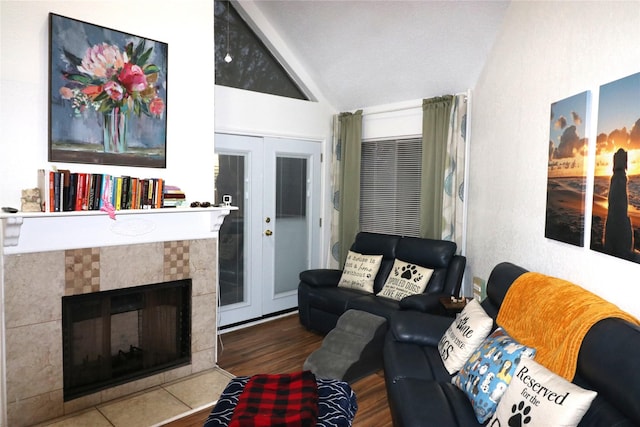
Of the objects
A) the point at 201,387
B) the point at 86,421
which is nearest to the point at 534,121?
the point at 201,387

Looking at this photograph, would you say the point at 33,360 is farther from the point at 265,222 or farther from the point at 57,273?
the point at 265,222

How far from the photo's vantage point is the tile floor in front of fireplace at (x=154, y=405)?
2.73 m

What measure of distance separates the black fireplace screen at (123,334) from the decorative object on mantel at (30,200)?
0.62 metres

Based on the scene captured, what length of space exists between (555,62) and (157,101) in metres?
2.60

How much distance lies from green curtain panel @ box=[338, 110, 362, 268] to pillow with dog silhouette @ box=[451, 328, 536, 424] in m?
2.82

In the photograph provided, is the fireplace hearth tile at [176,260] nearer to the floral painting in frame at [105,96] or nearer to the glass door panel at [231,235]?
the floral painting in frame at [105,96]

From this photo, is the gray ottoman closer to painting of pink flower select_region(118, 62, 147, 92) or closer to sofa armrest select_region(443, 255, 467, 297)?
sofa armrest select_region(443, 255, 467, 297)

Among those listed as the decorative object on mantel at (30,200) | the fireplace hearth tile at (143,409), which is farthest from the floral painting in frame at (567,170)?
the decorative object on mantel at (30,200)

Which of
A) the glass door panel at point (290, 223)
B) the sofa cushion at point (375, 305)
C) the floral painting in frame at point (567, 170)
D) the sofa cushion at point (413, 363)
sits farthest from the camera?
the glass door panel at point (290, 223)

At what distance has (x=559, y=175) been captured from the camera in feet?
8.25

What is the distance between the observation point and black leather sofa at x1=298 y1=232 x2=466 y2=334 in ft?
12.1

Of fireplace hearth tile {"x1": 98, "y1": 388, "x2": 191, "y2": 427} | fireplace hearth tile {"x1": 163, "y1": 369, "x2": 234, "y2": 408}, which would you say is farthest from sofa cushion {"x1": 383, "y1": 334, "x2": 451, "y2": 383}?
fireplace hearth tile {"x1": 98, "y1": 388, "x2": 191, "y2": 427}

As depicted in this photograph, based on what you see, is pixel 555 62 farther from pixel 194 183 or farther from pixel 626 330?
pixel 194 183

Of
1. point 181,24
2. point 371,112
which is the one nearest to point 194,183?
point 181,24
